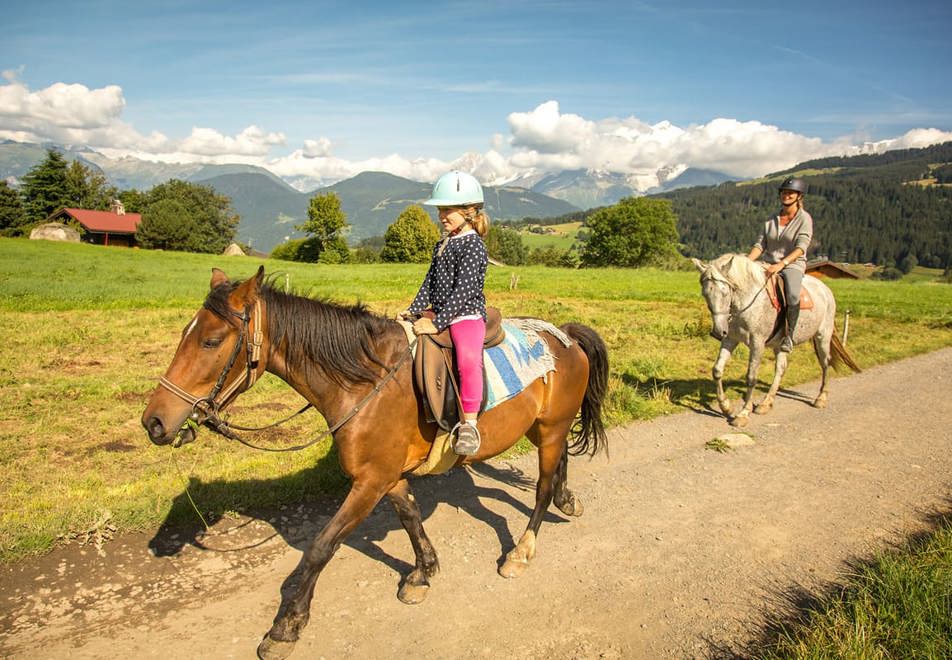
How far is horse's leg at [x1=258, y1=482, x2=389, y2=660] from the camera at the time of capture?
380cm

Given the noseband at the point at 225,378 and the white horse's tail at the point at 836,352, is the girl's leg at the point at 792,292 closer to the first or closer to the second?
the white horse's tail at the point at 836,352

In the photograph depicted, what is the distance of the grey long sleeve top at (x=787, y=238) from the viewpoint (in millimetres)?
8977

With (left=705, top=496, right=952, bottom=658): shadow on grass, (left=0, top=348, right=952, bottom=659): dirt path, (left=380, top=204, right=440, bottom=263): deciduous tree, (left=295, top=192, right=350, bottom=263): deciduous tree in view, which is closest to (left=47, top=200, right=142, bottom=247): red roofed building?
(left=295, top=192, right=350, bottom=263): deciduous tree

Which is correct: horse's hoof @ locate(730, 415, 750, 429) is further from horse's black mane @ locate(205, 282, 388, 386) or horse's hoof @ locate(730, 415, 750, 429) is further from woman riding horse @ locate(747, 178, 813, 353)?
horse's black mane @ locate(205, 282, 388, 386)

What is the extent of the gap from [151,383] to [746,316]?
11405 millimetres

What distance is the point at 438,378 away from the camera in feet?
13.8

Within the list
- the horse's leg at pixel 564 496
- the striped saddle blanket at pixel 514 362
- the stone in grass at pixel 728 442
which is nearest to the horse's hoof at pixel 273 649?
the striped saddle blanket at pixel 514 362

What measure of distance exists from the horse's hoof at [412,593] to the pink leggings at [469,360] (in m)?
1.58

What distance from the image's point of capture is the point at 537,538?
5.45 metres

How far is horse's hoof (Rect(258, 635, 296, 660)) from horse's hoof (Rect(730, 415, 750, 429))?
7607mm

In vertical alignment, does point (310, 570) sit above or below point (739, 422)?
above

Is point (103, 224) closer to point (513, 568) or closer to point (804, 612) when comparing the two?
point (513, 568)

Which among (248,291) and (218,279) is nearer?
(248,291)

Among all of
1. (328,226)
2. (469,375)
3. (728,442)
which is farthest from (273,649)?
(328,226)
